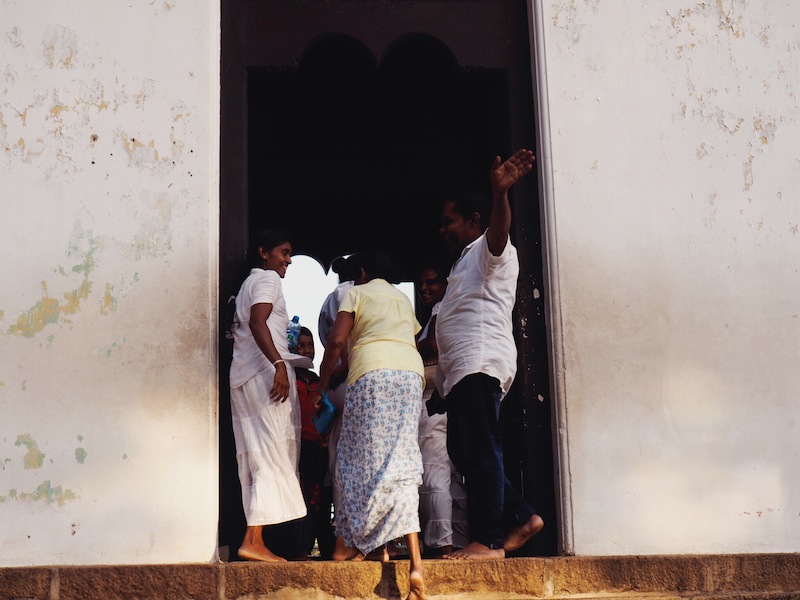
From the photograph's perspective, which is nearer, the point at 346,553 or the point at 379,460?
the point at 379,460

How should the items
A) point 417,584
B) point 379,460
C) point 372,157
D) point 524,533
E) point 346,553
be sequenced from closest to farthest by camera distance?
point 417,584 → point 379,460 → point 346,553 → point 524,533 → point 372,157

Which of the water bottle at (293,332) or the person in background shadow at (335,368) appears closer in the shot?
the person in background shadow at (335,368)

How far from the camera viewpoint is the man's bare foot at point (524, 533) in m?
4.89

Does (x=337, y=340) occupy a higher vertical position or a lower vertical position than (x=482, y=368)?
higher

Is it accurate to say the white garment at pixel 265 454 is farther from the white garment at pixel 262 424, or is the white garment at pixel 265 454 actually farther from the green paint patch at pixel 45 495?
the green paint patch at pixel 45 495

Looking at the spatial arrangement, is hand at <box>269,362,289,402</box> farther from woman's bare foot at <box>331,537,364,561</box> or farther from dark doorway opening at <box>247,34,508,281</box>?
dark doorway opening at <box>247,34,508,281</box>

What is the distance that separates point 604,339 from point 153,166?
224 centimetres

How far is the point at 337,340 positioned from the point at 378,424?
410 mm

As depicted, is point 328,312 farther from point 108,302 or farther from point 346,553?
point 346,553

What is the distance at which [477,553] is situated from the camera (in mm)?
4727

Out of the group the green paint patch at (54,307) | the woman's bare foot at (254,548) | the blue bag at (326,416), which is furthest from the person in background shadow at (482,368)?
the green paint patch at (54,307)

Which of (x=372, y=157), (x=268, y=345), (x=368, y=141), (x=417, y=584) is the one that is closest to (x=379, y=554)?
(x=417, y=584)

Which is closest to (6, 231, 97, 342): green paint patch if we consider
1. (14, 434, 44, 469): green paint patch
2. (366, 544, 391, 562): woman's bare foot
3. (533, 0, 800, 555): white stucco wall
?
(14, 434, 44, 469): green paint patch

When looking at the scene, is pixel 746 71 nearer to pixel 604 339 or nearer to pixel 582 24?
pixel 582 24
